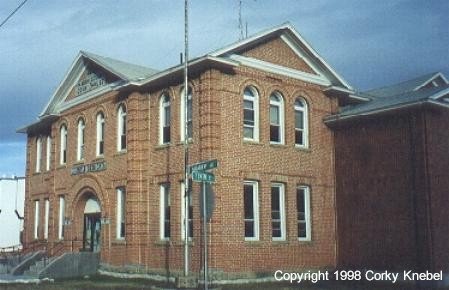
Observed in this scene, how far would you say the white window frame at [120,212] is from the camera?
942 inches

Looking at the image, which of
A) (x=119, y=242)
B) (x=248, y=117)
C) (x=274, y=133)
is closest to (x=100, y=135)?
(x=119, y=242)

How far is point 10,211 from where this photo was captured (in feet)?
140

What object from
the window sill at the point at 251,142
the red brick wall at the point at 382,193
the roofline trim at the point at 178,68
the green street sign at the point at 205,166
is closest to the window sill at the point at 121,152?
the roofline trim at the point at 178,68

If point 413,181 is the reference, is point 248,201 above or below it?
below

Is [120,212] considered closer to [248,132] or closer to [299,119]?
[248,132]

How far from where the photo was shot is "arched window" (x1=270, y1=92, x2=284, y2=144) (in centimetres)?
2224

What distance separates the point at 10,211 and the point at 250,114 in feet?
89.8

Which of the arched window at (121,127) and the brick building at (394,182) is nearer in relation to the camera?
the brick building at (394,182)

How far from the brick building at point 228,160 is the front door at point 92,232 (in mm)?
47

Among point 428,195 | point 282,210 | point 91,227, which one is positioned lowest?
point 91,227

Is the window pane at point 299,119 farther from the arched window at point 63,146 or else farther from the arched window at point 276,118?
the arched window at point 63,146

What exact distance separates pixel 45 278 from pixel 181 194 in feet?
21.9

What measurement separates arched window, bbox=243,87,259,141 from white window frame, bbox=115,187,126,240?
19.9 feet

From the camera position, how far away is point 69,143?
27594 mm
